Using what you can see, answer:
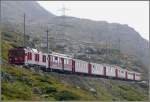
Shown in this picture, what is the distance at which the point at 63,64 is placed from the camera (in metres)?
42.9

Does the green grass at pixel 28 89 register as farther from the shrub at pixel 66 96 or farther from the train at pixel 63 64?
the train at pixel 63 64

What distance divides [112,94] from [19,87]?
22.6ft

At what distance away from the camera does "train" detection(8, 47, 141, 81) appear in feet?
115

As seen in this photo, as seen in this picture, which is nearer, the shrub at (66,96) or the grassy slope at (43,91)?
the grassy slope at (43,91)

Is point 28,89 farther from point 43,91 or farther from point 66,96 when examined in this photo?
point 66,96

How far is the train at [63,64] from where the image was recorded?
35.0m

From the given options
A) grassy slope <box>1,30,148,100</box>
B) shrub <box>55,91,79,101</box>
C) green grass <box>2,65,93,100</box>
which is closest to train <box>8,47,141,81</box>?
grassy slope <box>1,30,148,100</box>

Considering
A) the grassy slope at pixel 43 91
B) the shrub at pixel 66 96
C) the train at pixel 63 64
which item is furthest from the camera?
the train at pixel 63 64

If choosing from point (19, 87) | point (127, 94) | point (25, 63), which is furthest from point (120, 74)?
point (19, 87)

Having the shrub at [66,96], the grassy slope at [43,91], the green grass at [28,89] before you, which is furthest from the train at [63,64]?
the shrub at [66,96]

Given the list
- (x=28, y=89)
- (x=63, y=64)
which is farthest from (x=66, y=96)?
(x=63, y=64)

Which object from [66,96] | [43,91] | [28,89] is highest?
[28,89]

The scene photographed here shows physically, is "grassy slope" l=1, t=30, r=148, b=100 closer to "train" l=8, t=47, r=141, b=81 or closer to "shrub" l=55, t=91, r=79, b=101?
"shrub" l=55, t=91, r=79, b=101

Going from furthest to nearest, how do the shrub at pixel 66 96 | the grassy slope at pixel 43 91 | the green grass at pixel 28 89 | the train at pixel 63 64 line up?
the train at pixel 63 64 → the shrub at pixel 66 96 → the grassy slope at pixel 43 91 → the green grass at pixel 28 89
